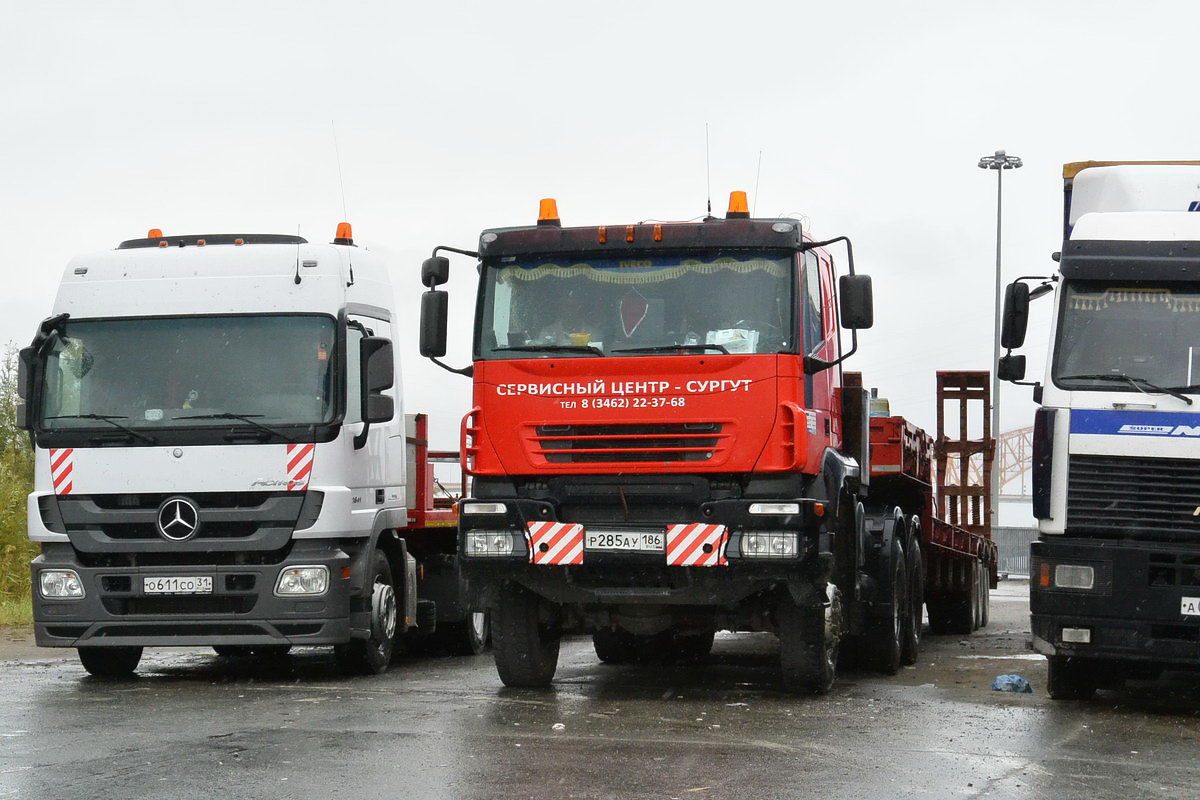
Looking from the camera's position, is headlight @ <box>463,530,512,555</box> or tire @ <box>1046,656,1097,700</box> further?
tire @ <box>1046,656,1097,700</box>

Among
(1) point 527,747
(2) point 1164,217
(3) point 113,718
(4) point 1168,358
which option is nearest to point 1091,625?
(4) point 1168,358

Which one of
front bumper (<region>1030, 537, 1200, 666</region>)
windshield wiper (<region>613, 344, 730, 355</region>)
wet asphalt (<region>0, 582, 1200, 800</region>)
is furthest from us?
windshield wiper (<region>613, 344, 730, 355</region>)

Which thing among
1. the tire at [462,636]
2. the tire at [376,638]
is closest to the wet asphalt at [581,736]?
the tire at [376,638]

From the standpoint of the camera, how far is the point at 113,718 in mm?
9836

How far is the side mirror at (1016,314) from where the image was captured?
11.0 meters

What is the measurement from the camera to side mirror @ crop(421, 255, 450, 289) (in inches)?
439

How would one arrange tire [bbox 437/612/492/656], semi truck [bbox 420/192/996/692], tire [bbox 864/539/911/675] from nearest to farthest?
semi truck [bbox 420/192/996/692]
tire [bbox 864/539/911/675]
tire [bbox 437/612/492/656]

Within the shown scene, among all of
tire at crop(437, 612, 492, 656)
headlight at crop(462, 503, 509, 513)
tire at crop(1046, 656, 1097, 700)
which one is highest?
headlight at crop(462, 503, 509, 513)

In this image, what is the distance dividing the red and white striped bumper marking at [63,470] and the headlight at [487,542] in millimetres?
3058

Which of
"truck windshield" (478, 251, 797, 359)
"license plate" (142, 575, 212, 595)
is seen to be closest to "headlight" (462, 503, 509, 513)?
"truck windshield" (478, 251, 797, 359)

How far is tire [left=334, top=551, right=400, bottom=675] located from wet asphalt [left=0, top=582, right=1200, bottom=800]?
0.83ft

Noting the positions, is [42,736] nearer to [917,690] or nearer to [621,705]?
[621,705]

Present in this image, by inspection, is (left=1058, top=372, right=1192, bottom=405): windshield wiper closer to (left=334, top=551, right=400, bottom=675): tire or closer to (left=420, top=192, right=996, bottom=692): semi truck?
(left=420, top=192, right=996, bottom=692): semi truck

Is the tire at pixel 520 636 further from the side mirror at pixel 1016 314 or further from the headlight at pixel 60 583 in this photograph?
the side mirror at pixel 1016 314
